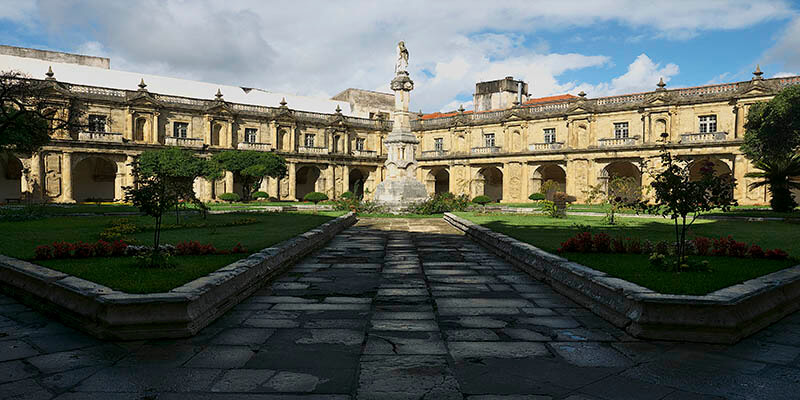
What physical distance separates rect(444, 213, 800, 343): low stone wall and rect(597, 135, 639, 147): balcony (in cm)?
3153

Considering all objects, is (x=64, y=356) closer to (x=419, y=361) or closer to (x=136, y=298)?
(x=136, y=298)

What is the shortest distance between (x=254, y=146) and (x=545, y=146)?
2344 cm

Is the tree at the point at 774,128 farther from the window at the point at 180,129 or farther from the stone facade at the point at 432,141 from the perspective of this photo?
the window at the point at 180,129

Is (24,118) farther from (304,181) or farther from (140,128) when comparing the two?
(304,181)

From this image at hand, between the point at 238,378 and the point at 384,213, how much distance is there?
1820cm

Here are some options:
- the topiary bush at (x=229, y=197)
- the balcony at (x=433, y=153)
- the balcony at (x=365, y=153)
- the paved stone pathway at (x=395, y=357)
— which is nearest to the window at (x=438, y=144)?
the balcony at (x=433, y=153)

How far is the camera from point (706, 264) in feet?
19.5

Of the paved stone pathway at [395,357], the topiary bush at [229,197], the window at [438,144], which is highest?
the window at [438,144]

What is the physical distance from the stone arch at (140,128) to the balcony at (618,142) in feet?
111

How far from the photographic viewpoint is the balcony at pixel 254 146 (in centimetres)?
3959

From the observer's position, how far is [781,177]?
19.2m

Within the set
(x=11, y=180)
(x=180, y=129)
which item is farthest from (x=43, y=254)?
(x=11, y=180)

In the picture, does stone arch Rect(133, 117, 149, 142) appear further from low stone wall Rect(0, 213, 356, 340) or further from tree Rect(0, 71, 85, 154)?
low stone wall Rect(0, 213, 356, 340)

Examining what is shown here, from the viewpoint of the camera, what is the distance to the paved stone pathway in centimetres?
303
